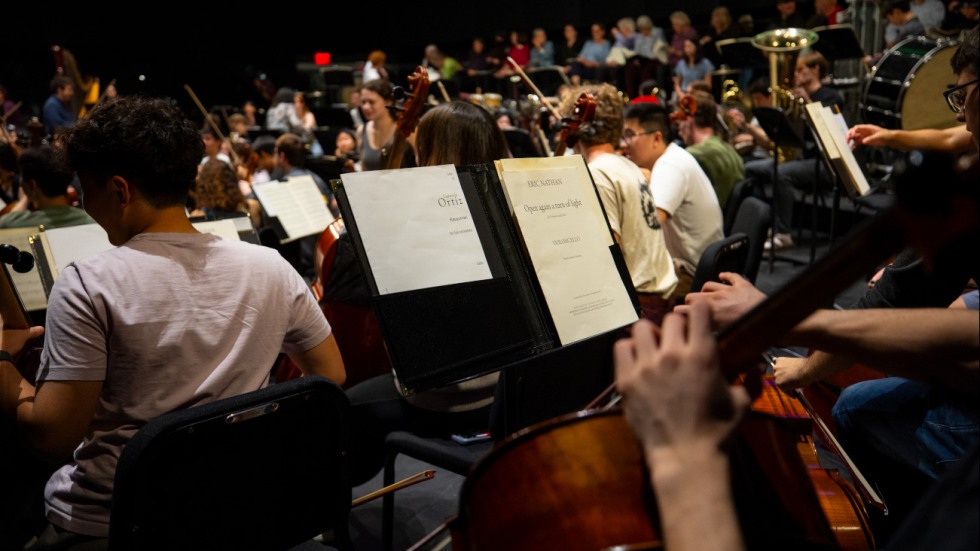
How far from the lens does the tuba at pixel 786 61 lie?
693 centimetres

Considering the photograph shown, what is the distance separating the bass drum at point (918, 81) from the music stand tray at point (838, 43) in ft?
3.08

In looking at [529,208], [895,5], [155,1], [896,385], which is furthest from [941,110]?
[155,1]

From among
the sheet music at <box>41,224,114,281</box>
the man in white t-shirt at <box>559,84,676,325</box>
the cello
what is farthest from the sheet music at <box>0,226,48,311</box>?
the cello

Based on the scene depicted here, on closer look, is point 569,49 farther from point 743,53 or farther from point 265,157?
point 265,157

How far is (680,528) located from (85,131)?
1514mm

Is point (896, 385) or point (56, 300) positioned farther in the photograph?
point (896, 385)

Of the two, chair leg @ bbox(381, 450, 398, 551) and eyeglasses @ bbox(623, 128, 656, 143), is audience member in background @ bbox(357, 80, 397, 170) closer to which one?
eyeglasses @ bbox(623, 128, 656, 143)

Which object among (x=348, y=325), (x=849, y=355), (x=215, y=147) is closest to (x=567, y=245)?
(x=849, y=355)

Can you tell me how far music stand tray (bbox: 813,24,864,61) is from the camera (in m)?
7.35

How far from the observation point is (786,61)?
7.01 meters

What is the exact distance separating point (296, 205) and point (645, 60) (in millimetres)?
8194

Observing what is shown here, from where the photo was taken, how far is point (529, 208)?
6.10 ft

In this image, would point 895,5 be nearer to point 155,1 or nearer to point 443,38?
point 443,38

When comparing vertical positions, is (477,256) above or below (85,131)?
below
